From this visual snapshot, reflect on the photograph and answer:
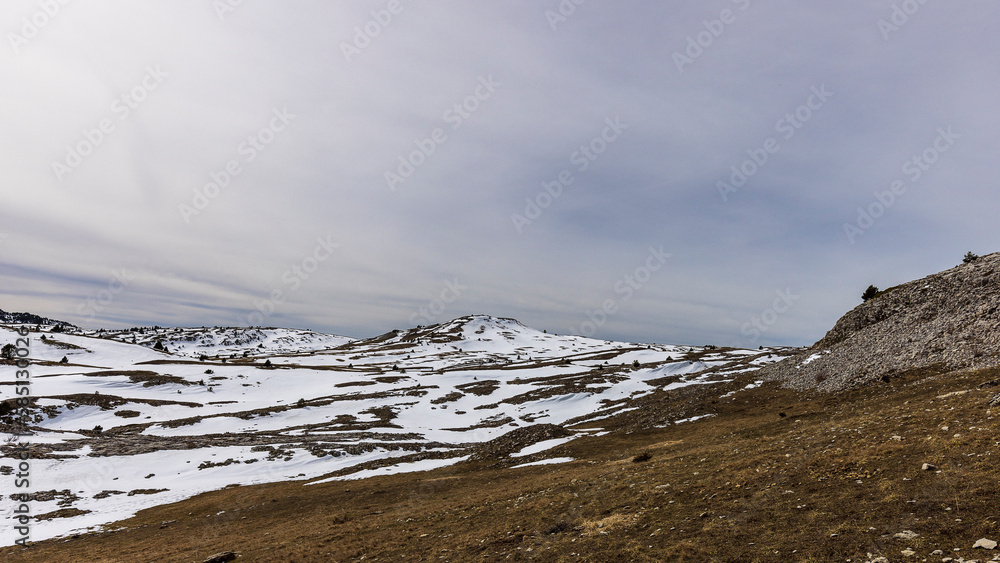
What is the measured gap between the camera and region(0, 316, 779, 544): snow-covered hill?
4409 cm

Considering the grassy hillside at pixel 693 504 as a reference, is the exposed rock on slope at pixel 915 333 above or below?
above

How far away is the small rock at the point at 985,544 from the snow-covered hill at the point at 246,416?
44.2 meters

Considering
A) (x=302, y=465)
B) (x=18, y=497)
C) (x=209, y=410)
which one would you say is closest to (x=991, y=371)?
(x=302, y=465)

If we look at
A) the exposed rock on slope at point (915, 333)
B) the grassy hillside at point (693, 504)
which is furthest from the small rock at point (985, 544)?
the exposed rock on slope at point (915, 333)

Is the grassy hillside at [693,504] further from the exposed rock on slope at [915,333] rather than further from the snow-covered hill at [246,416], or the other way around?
the snow-covered hill at [246,416]

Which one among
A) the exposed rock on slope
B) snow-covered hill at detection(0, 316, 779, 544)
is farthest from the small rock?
snow-covered hill at detection(0, 316, 779, 544)

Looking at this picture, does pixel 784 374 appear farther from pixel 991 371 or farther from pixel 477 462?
pixel 477 462

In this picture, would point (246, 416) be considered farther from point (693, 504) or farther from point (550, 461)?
point (693, 504)

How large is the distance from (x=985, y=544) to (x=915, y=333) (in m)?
42.9

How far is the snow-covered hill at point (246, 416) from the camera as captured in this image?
A: 4409 cm

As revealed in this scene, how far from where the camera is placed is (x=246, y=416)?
7469cm

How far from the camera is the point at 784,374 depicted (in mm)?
52031

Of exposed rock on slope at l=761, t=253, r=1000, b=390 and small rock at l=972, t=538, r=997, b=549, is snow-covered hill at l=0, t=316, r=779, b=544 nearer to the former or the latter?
exposed rock on slope at l=761, t=253, r=1000, b=390

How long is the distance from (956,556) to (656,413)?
44386mm
